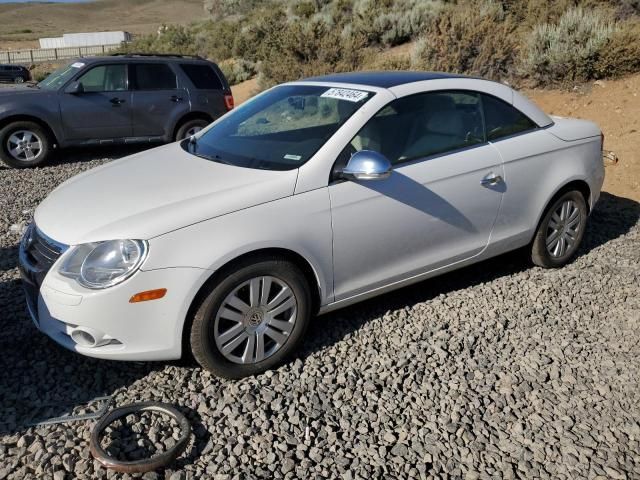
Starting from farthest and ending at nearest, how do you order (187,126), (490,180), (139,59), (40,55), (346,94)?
(40,55) → (187,126) → (139,59) → (490,180) → (346,94)

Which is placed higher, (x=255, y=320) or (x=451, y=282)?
(x=255, y=320)

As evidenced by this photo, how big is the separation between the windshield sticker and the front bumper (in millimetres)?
1636

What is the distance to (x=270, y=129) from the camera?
4.47m

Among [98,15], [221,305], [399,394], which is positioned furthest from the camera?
[98,15]

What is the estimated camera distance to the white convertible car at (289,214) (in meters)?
3.18

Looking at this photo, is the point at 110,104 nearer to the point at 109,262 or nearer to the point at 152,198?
the point at 152,198

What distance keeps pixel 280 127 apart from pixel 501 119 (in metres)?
1.69

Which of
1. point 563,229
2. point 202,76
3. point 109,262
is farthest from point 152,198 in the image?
point 202,76

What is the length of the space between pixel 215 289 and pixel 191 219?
40 cm

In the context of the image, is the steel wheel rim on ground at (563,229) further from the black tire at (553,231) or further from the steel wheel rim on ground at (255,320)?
the steel wheel rim on ground at (255,320)

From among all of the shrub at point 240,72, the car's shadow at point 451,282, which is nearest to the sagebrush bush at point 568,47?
the car's shadow at point 451,282

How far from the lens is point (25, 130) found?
8.93 metres

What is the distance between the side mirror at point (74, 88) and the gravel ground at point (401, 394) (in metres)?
5.26

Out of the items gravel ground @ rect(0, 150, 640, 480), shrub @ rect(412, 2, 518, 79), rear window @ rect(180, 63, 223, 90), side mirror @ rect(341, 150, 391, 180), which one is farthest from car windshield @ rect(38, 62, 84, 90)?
side mirror @ rect(341, 150, 391, 180)
